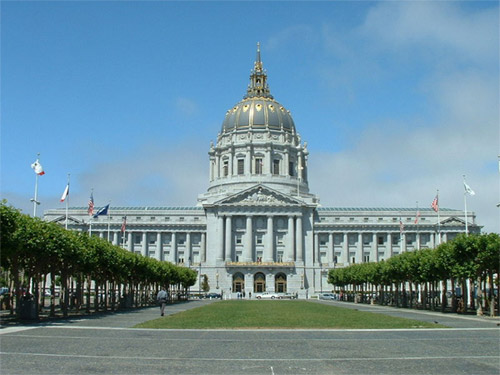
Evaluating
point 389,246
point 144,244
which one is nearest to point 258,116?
point 144,244

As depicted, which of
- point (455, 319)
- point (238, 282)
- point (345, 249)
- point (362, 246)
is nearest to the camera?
point (455, 319)

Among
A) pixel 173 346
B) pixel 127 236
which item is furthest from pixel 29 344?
pixel 127 236

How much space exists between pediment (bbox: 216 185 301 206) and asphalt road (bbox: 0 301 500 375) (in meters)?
115

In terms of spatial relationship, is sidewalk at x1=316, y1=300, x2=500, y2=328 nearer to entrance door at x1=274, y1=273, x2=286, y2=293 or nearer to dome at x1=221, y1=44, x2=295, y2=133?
entrance door at x1=274, y1=273, x2=286, y2=293

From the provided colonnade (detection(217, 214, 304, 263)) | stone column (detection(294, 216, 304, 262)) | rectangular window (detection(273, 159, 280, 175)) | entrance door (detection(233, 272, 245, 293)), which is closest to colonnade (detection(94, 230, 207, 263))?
colonnade (detection(217, 214, 304, 263))

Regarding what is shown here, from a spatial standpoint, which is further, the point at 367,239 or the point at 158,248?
the point at 367,239

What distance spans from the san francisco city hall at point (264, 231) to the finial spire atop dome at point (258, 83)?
66.7 feet

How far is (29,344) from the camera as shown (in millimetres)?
25516

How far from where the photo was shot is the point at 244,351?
79.2 ft

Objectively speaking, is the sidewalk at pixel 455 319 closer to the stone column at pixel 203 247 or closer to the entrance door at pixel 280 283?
the entrance door at pixel 280 283

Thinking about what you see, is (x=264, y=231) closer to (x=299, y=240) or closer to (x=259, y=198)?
(x=259, y=198)

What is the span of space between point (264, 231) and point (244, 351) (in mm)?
126102

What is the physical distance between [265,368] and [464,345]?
1076 cm

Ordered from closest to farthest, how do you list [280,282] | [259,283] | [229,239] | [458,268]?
[458,268]
[259,283]
[280,282]
[229,239]
